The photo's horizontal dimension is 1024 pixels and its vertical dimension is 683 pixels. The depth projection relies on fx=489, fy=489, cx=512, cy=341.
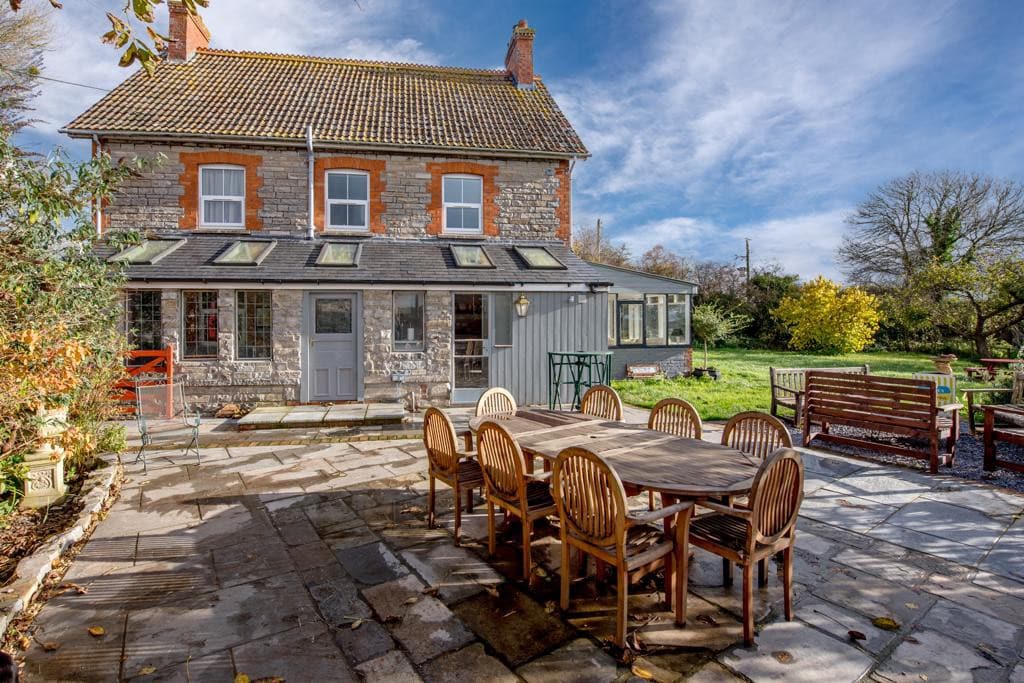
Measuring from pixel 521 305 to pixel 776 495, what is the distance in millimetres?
7601

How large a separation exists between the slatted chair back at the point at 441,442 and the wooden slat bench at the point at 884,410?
5324 millimetres

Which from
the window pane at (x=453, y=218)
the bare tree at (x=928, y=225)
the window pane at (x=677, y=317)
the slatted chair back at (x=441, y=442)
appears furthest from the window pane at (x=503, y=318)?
the bare tree at (x=928, y=225)

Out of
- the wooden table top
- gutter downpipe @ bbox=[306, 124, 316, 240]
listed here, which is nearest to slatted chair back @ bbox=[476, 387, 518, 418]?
the wooden table top

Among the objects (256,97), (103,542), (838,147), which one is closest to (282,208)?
(256,97)

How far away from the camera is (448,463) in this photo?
4004 millimetres

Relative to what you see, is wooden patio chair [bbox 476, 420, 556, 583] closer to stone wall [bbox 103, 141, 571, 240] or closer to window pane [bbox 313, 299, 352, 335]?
window pane [bbox 313, 299, 352, 335]

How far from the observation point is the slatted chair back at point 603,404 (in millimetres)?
4859

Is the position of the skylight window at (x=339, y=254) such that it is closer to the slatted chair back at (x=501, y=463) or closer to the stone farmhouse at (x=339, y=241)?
the stone farmhouse at (x=339, y=241)

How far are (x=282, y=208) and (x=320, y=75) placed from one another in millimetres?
5189

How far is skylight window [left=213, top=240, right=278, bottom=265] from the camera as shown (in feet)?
30.7

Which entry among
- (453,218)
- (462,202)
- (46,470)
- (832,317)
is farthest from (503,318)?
(832,317)

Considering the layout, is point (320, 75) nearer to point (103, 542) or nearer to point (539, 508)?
point (103, 542)

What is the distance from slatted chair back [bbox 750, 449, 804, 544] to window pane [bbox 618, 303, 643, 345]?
12.5 meters

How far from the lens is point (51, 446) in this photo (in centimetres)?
439
